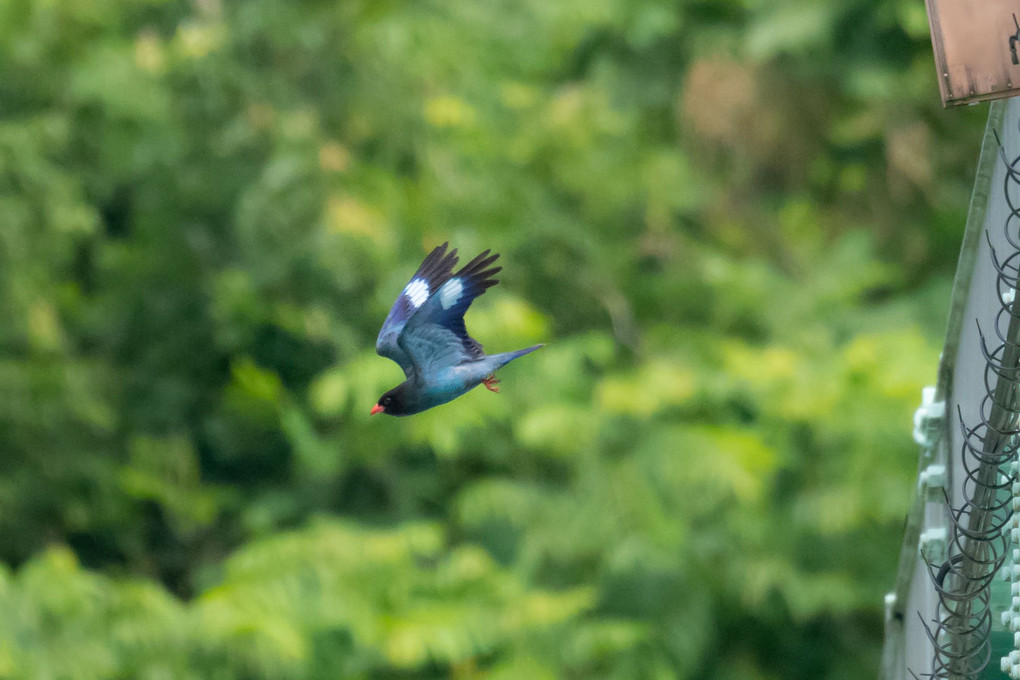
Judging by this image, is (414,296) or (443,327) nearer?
(443,327)

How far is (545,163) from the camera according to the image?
7879mm

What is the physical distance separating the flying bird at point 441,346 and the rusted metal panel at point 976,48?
3.47 feet

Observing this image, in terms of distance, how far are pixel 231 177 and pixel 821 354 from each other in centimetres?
394

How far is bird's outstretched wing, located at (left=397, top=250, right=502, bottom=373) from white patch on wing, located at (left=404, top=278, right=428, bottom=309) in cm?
9

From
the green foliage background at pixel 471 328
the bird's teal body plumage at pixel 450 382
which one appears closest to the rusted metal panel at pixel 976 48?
the bird's teal body plumage at pixel 450 382

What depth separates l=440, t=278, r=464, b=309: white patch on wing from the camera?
8.47 ft

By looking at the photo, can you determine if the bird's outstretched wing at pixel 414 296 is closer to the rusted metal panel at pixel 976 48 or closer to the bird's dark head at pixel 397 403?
the bird's dark head at pixel 397 403

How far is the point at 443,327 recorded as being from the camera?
8.50ft

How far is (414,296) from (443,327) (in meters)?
0.22

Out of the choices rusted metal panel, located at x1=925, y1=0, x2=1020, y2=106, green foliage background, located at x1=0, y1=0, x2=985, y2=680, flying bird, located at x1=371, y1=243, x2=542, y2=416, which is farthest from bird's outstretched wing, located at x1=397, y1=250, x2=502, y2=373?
green foliage background, located at x1=0, y1=0, x2=985, y2=680

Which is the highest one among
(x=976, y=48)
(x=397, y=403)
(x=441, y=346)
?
(x=441, y=346)

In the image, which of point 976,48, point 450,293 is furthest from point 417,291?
point 976,48

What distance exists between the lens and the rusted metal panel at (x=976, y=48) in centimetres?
164

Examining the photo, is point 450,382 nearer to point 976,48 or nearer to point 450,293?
point 450,293
